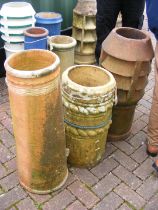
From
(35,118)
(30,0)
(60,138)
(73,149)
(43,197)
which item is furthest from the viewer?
(30,0)

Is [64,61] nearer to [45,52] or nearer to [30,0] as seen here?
[30,0]

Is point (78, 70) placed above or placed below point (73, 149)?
above

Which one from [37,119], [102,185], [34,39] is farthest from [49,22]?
[102,185]

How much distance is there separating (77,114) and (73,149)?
0.51 metres

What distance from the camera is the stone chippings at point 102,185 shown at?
3129 mm

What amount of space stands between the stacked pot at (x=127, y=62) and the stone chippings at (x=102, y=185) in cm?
54

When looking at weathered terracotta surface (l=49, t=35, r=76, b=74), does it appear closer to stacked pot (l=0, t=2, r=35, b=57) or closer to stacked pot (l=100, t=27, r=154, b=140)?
stacked pot (l=0, t=2, r=35, b=57)

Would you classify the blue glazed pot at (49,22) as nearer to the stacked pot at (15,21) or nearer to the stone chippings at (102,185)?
the stacked pot at (15,21)

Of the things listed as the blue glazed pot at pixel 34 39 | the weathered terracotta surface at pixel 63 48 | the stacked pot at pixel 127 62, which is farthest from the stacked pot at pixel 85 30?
the stacked pot at pixel 127 62

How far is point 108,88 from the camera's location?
9.91ft

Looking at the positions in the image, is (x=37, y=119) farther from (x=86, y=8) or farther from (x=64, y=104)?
(x=86, y=8)

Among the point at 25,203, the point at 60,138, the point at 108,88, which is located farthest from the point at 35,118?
the point at 25,203

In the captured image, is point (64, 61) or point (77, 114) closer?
point (77, 114)

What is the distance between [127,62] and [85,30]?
A: 7.56 ft
